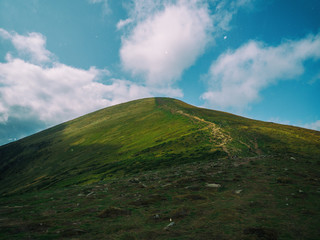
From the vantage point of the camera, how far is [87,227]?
27.3 feet

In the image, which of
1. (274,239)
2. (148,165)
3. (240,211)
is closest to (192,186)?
(240,211)

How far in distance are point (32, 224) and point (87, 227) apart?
10.8 ft

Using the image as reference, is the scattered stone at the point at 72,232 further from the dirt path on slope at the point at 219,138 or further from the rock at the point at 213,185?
the dirt path on slope at the point at 219,138

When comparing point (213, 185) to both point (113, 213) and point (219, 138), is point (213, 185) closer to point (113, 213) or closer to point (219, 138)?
point (113, 213)

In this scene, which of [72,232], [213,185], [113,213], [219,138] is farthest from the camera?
[219,138]

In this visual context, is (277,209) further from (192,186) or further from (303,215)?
(192,186)

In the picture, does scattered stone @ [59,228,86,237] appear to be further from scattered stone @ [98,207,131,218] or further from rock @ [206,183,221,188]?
rock @ [206,183,221,188]

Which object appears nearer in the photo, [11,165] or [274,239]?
[274,239]

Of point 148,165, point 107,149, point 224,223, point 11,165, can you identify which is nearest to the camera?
point 224,223

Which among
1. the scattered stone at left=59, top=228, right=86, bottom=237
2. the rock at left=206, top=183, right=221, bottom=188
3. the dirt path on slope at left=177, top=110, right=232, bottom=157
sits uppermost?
the dirt path on slope at left=177, top=110, right=232, bottom=157

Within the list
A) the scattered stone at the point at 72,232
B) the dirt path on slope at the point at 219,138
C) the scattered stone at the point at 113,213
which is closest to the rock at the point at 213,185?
the scattered stone at the point at 113,213

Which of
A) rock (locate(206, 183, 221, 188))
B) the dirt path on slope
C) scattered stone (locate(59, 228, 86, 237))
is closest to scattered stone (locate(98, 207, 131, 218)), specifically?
scattered stone (locate(59, 228, 86, 237))

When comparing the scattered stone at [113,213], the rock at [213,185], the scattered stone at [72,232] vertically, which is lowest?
the scattered stone at [113,213]

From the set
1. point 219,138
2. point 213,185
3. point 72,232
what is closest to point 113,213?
point 72,232
